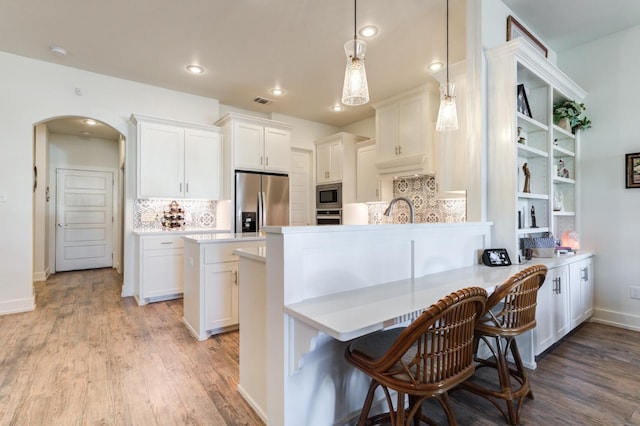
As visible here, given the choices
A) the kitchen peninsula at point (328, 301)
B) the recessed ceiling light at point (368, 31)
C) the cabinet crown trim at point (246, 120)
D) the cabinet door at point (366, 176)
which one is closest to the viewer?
the kitchen peninsula at point (328, 301)

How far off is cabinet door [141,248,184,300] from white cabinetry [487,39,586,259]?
3.72 meters

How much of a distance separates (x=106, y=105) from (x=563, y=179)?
17.8ft

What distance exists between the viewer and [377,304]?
140 cm

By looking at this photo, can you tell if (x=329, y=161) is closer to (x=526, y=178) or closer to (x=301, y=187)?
(x=301, y=187)

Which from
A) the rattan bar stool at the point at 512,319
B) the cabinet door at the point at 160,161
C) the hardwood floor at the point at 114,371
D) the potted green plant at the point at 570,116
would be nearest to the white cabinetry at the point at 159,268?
the hardwood floor at the point at 114,371

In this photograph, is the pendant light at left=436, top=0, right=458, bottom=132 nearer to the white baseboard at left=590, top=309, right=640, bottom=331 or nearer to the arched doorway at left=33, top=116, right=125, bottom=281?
the white baseboard at left=590, top=309, right=640, bottom=331

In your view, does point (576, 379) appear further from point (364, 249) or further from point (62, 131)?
point (62, 131)

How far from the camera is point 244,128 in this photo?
15.4 feet

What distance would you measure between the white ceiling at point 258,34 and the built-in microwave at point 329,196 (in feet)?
5.93

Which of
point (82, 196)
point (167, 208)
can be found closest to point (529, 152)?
point (167, 208)

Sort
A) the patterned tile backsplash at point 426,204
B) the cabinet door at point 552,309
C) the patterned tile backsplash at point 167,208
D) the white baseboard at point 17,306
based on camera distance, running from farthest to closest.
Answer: the patterned tile backsplash at point 167,208 < the patterned tile backsplash at point 426,204 < the white baseboard at point 17,306 < the cabinet door at point 552,309

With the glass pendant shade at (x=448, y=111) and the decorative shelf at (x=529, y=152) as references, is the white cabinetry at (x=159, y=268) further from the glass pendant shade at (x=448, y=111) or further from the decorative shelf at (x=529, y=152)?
the decorative shelf at (x=529, y=152)

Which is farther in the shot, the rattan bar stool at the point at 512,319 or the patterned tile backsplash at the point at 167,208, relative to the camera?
the patterned tile backsplash at the point at 167,208

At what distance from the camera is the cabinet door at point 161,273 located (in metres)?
3.96
